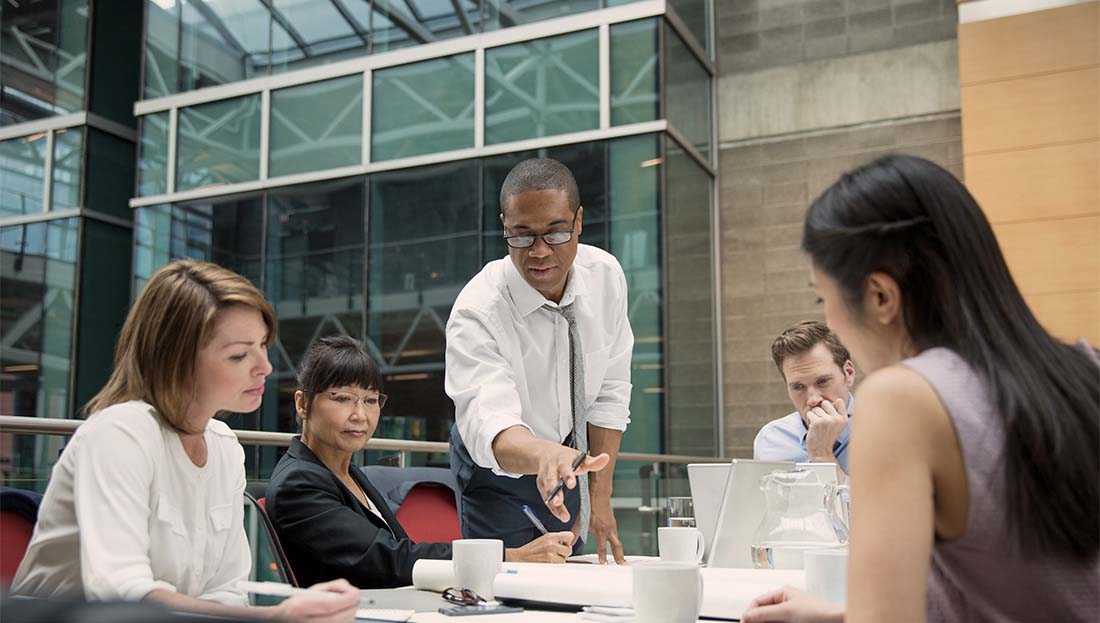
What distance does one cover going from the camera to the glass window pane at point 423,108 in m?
6.86

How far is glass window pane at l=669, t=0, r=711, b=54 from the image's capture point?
6785 millimetres

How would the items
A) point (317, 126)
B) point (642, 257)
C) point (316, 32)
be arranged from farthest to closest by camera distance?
point (316, 32)
point (317, 126)
point (642, 257)

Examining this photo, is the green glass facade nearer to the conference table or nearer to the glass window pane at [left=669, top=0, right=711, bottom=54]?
the glass window pane at [left=669, top=0, right=711, bottom=54]

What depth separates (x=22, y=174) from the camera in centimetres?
762

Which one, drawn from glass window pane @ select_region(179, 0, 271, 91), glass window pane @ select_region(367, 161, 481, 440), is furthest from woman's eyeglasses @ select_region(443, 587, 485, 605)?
glass window pane @ select_region(179, 0, 271, 91)

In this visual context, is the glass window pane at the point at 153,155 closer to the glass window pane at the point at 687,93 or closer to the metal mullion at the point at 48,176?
the metal mullion at the point at 48,176

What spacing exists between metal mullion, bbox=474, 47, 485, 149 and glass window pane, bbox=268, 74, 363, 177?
94 centimetres

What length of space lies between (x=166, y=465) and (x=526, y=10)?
19.7 ft

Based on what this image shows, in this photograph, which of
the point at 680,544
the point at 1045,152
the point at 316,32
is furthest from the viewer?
the point at 316,32

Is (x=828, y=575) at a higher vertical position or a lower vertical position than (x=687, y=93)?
lower

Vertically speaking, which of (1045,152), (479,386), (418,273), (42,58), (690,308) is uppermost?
(42,58)

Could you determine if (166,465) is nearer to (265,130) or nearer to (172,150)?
(265,130)

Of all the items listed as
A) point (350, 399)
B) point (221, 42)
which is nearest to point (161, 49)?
point (221, 42)

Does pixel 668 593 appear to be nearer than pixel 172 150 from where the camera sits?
Yes
